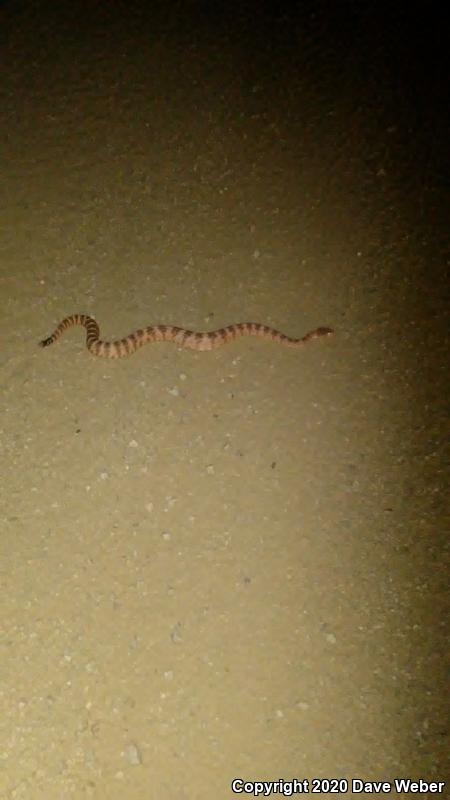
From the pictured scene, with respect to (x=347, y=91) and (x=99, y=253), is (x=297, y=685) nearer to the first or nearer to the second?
(x=99, y=253)

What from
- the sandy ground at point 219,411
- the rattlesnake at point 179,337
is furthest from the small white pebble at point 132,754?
the rattlesnake at point 179,337

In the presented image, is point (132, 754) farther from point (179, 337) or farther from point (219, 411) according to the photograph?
point (179, 337)

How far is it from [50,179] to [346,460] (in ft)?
13.6

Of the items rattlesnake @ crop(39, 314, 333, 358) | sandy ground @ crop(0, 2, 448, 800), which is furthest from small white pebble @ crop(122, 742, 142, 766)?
rattlesnake @ crop(39, 314, 333, 358)

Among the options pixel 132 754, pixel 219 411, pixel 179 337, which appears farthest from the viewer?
pixel 179 337

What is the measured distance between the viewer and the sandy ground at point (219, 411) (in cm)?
380

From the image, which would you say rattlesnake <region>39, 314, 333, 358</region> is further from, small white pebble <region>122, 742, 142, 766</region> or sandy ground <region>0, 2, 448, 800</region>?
small white pebble <region>122, 742, 142, 766</region>

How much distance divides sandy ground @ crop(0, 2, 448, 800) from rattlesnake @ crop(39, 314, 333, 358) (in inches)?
3.9

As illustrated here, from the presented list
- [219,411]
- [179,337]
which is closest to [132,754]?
[219,411]

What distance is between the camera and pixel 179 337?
5.46 metres

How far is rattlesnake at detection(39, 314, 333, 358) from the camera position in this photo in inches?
212

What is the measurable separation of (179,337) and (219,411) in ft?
2.70

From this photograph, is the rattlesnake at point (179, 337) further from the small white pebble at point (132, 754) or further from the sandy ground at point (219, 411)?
the small white pebble at point (132, 754)

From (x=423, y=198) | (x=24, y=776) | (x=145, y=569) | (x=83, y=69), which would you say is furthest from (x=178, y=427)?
(x=83, y=69)
